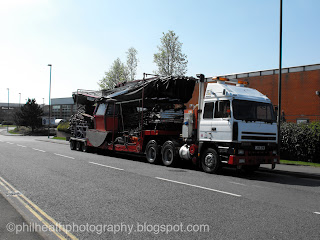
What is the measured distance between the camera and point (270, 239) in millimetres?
4398

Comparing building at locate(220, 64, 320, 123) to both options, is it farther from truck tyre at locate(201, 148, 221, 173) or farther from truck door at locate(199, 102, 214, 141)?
truck tyre at locate(201, 148, 221, 173)

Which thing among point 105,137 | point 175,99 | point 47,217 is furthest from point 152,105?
point 47,217

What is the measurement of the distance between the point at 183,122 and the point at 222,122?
1956 millimetres

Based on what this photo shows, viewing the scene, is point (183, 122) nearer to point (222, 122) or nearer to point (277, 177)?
point (222, 122)

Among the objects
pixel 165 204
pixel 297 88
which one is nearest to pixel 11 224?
pixel 165 204

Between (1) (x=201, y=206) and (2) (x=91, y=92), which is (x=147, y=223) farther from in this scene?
(2) (x=91, y=92)

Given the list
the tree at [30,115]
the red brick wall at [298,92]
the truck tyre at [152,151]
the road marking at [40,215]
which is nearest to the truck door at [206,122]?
the truck tyre at [152,151]

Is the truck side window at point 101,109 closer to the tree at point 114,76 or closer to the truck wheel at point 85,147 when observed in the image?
the truck wheel at point 85,147

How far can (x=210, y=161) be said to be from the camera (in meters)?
11.0

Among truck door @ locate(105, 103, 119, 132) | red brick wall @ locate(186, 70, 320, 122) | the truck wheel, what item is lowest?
the truck wheel

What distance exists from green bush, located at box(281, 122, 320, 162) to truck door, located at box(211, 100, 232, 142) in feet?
20.2

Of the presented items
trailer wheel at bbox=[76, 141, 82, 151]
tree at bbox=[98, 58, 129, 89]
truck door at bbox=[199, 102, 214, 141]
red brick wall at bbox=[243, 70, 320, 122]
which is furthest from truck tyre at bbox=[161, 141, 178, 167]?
tree at bbox=[98, 58, 129, 89]

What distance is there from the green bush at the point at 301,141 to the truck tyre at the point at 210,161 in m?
6.11

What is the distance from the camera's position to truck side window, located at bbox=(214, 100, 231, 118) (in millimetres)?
10526
